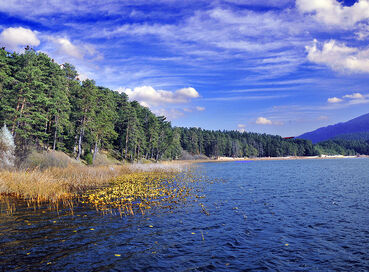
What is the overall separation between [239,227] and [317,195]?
1324 cm

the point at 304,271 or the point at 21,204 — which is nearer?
the point at 304,271

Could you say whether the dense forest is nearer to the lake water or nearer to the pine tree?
the pine tree

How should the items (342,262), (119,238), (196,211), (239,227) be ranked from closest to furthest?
(342,262)
(119,238)
(239,227)
(196,211)

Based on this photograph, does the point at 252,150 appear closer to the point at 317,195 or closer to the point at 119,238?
the point at 317,195

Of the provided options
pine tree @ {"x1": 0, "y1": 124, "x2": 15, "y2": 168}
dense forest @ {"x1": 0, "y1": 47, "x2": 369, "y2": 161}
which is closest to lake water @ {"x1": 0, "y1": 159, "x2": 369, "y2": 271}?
pine tree @ {"x1": 0, "y1": 124, "x2": 15, "y2": 168}

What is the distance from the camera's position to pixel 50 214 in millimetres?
14203

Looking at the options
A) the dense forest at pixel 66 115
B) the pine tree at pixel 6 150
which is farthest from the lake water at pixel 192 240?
the dense forest at pixel 66 115

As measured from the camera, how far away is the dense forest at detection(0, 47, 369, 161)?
119 feet

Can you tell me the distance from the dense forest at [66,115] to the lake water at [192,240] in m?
21.3

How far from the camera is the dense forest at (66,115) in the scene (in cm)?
3622

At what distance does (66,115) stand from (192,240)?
42695 millimetres

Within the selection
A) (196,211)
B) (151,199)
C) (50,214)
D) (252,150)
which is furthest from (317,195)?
(252,150)

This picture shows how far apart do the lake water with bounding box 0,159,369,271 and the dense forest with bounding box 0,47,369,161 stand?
70.0ft

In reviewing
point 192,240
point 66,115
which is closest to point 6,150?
point 66,115
